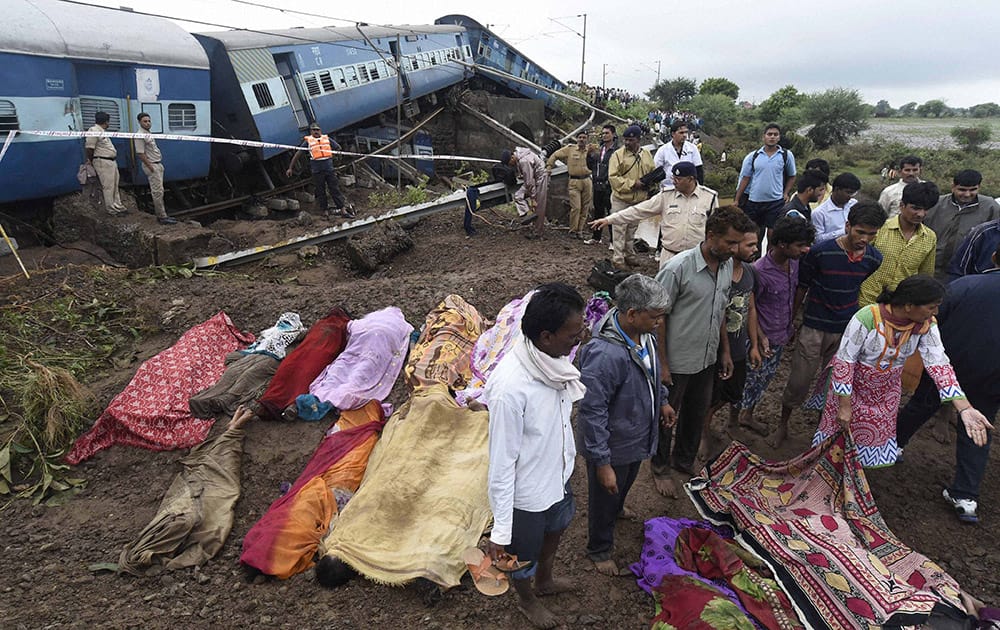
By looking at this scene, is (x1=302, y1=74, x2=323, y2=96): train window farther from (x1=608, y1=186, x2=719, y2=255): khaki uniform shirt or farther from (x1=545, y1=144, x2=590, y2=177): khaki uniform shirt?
(x1=608, y1=186, x2=719, y2=255): khaki uniform shirt

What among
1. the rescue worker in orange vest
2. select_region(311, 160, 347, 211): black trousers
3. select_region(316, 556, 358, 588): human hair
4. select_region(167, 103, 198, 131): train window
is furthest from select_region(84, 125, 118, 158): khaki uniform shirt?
select_region(316, 556, 358, 588): human hair

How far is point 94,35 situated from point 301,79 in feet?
13.4

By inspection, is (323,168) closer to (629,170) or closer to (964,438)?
(629,170)

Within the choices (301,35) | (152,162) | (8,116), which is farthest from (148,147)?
(301,35)

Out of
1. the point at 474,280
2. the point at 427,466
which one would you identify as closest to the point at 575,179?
the point at 474,280

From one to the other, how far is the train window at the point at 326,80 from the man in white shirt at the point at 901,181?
35.8ft

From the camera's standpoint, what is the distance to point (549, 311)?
6.41 ft

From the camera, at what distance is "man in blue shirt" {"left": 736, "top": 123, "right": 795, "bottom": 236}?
570 cm

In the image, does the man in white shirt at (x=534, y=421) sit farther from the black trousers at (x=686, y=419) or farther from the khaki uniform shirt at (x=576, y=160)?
the khaki uniform shirt at (x=576, y=160)

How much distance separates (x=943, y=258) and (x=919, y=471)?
196 cm

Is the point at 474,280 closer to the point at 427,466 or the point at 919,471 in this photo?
the point at 427,466

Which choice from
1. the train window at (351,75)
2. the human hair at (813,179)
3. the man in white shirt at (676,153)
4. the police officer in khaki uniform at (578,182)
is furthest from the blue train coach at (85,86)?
the human hair at (813,179)

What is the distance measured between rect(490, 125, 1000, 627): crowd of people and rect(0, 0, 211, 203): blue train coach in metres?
7.75

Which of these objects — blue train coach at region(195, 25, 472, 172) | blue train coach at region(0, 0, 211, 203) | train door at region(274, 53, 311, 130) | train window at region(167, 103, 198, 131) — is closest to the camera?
blue train coach at region(0, 0, 211, 203)
